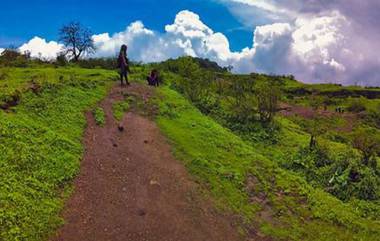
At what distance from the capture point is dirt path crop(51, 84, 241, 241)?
Answer: 16016 millimetres

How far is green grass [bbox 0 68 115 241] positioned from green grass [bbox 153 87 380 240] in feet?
14.7

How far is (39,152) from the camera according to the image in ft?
59.7

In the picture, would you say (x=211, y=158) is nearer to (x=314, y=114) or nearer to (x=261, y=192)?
(x=261, y=192)

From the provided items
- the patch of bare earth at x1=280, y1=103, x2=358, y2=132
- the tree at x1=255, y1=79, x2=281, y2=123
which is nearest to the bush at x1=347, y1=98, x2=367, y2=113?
the patch of bare earth at x1=280, y1=103, x2=358, y2=132

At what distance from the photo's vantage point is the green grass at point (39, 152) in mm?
14773

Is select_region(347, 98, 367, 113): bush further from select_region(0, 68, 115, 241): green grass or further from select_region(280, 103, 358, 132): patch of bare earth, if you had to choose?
select_region(0, 68, 115, 241): green grass

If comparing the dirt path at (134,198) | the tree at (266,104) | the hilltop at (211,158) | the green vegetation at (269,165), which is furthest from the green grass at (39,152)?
the tree at (266,104)

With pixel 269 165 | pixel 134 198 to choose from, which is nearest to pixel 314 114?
pixel 269 165

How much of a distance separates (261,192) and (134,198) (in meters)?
5.25

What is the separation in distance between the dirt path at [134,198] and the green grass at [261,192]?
3.12 ft

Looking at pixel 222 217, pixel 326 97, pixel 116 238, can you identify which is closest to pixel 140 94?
pixel 222 217

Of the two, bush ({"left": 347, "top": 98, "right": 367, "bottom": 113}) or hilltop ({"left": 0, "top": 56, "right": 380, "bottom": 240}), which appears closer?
hilltop ({"left": 0, "top": 56, "right": 380, "bottom": 240})

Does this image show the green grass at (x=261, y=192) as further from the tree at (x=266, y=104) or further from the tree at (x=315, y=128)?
the tree at (x=266, y=104)

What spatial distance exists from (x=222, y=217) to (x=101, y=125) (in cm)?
783
